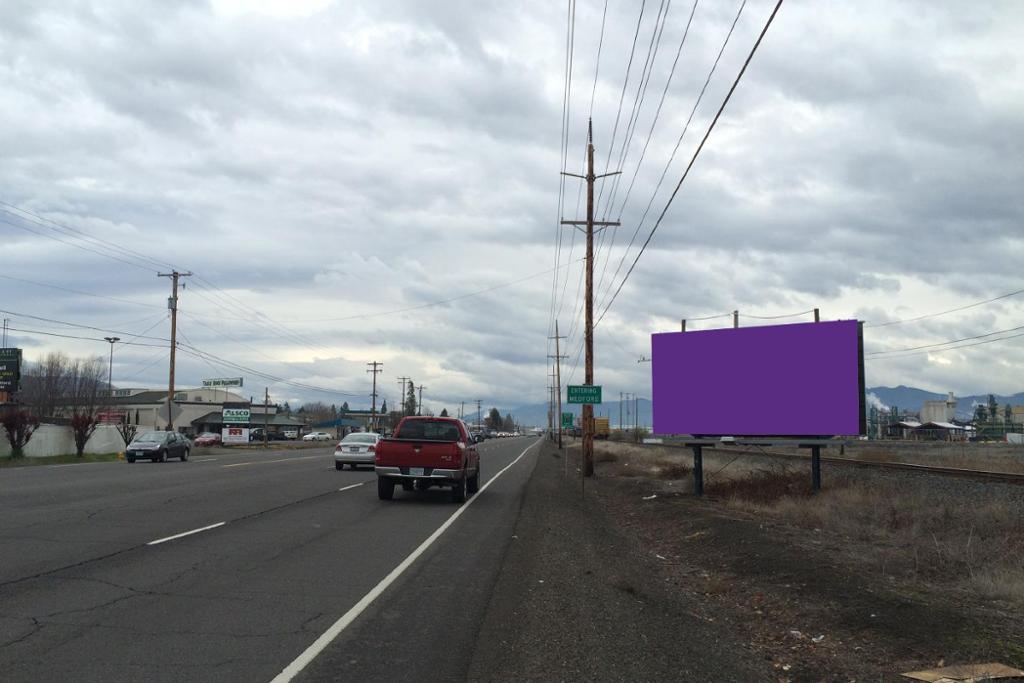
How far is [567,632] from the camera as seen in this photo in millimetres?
7578

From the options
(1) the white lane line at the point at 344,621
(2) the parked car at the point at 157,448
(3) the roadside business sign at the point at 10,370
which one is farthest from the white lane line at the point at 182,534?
(3) the roadside business sign at the point at 10,370

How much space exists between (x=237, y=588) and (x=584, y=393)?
16.0m

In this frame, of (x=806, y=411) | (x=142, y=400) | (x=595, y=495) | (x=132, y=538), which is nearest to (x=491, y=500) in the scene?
(x=595, y=495)

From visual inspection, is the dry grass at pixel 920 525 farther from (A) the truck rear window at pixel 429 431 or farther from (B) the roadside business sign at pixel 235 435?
(B) the roadside business sign at pixel 235 435

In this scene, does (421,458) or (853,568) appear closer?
(853,568)

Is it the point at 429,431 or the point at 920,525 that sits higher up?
the point at 429,431

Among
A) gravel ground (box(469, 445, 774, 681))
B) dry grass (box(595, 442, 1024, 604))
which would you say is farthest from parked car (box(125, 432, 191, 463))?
gravel ground (box(469, 445, 774, 681))

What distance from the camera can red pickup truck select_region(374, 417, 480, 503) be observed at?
18.9 metres

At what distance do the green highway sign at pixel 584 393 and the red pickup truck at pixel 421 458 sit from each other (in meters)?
4.99

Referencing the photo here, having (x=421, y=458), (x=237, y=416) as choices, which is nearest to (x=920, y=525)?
(x=421, y=458)

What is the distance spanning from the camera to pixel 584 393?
78.6 ft

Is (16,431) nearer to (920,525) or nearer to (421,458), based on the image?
(421,458)

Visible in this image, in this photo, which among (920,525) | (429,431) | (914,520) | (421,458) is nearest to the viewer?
(920,525)

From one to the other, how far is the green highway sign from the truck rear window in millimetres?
4923
